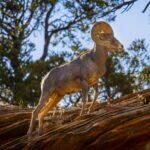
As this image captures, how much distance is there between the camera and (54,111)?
30.8ft

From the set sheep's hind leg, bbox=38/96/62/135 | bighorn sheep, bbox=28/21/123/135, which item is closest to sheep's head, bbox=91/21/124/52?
bighorn sheep, bbox=28/21/123/135

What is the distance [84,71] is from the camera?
8008mm

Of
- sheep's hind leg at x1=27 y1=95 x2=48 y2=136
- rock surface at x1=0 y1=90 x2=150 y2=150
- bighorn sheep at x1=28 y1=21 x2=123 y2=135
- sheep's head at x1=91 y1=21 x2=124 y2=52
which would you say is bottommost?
rock surface at x1=0 y1=90 x2=150 y2=150

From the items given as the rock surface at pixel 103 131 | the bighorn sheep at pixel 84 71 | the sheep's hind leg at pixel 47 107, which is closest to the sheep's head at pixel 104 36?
the bighorn sheep at pixel 84 71

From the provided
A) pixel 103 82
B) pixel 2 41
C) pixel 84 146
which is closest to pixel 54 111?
pixel 84 146

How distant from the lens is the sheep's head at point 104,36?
320 inches

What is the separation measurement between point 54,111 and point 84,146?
6.64 ft

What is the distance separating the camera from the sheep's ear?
26.9ft

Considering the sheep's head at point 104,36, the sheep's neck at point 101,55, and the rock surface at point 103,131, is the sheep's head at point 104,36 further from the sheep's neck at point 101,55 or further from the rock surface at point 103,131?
the rock surface at point 103,131

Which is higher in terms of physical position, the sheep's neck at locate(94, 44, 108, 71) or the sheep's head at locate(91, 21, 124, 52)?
the sheep's head at locate(91, 21, 124, 52)

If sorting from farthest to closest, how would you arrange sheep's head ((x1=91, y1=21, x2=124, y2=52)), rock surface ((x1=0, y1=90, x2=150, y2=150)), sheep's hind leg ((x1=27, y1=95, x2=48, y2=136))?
sheep's hind leg ((x1=27, y1=95, x2=48, y2=136))
sheep's head ((x1=91, y1=21, x2=124, y2=52))
rock surface ((x1=0, y1=90, x2=150, y2=150))

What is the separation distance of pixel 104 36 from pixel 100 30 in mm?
80

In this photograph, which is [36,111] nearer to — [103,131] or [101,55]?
[101,55]

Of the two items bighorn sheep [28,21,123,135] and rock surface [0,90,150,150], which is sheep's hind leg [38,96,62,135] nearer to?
bighorn sheep [28,21,123,135]
